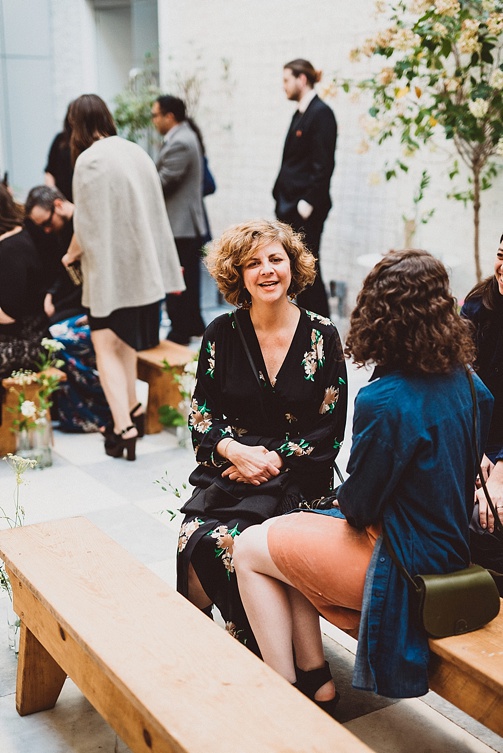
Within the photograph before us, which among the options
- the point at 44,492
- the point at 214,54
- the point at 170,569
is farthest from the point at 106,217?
the point at 214,54

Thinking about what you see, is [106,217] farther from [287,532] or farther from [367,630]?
[367,630]

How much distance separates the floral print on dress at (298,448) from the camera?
2.64 meters

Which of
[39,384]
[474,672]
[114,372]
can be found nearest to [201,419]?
[474,672]

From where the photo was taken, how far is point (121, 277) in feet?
14.3

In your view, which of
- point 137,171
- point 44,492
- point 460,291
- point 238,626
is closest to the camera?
A: point 238,626

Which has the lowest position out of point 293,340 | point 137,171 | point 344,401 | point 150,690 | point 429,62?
point 150,690

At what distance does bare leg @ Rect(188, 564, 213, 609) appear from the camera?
8.47 feet

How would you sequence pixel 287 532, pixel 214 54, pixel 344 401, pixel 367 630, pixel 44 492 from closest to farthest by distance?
pixel 367 630
pixel 287 532
pixel 344 401
pixel 44 492
pixel 214 54

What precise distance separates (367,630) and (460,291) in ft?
14.0

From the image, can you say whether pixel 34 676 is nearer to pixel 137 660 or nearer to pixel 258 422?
pixel 137 660

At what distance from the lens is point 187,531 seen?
2.60 meters

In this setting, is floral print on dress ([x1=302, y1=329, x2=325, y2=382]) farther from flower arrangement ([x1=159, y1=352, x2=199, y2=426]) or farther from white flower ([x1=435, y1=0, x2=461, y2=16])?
white flower ([x1=435, y1=0, x2=461, y2=16])

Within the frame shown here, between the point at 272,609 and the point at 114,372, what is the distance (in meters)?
2.35

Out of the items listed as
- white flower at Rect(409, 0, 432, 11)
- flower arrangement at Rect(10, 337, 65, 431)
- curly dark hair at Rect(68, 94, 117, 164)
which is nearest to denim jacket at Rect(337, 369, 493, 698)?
flower arrangement at Rect(10, 337, 65, 431)
